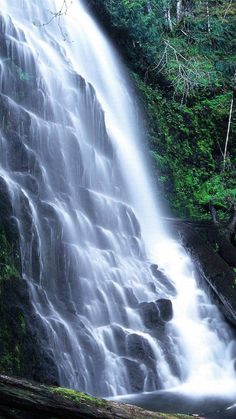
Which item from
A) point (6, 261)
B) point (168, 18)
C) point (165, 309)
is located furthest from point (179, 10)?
point (6, 261)

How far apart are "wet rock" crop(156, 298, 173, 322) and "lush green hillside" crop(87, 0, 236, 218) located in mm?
6453

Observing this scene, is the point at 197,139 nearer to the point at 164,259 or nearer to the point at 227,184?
the point at 227,184

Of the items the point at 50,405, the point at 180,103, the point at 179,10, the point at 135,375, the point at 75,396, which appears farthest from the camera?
the point at 179,10

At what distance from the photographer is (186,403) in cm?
741

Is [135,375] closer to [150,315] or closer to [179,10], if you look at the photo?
[150,315]

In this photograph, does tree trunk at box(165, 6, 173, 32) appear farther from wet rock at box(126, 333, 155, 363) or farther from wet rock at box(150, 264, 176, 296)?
wet rock at box(126, 333, 155, 363)

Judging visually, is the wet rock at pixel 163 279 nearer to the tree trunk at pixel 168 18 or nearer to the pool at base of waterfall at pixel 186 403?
the pool at base of waterfall at pixel 186 403

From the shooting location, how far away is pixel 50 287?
865cm

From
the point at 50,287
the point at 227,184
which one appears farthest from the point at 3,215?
the point at 227,184

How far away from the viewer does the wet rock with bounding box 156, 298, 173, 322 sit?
9.59 meters

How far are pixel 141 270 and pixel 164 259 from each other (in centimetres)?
131

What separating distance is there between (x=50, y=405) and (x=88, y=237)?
7058 millimetres

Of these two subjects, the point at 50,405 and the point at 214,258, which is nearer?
the point at 50,405

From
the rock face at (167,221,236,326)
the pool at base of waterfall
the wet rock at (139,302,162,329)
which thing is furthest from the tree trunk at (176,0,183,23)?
the pool at base of waterfall
